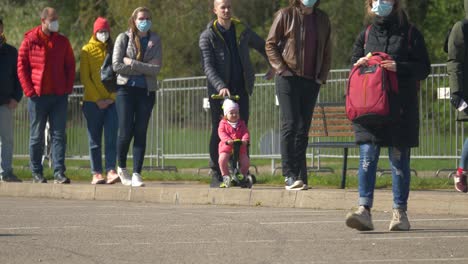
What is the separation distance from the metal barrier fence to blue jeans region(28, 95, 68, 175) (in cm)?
591

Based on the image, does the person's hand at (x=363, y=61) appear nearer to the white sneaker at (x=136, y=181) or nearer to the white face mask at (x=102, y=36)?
the white sneaker at (x=136, y=181)

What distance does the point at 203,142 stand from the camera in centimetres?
2520

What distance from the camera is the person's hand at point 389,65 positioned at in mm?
11547

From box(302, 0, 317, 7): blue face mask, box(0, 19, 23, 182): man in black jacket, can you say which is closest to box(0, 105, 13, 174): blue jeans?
box(0, 19, 23, 182): man in black jacket

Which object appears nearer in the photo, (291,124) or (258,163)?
(291,124)

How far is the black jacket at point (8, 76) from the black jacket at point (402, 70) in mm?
7813

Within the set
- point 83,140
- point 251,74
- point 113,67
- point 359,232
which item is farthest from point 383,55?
point 83,140

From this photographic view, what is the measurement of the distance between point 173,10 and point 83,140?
22651 millimetres

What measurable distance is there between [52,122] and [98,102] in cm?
64

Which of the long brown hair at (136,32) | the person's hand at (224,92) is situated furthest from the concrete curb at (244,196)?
the long brown hair at (136,32)

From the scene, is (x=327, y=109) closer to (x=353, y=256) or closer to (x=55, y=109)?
(x=55, y=109)

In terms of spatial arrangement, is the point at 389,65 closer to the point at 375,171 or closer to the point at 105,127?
the point at 375,171

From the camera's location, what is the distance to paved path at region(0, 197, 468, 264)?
9711 mm

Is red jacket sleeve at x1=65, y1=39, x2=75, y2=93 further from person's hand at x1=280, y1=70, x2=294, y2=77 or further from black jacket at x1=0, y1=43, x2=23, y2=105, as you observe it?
person's hand at x1=280, y1=70, x2=294, y2=77
